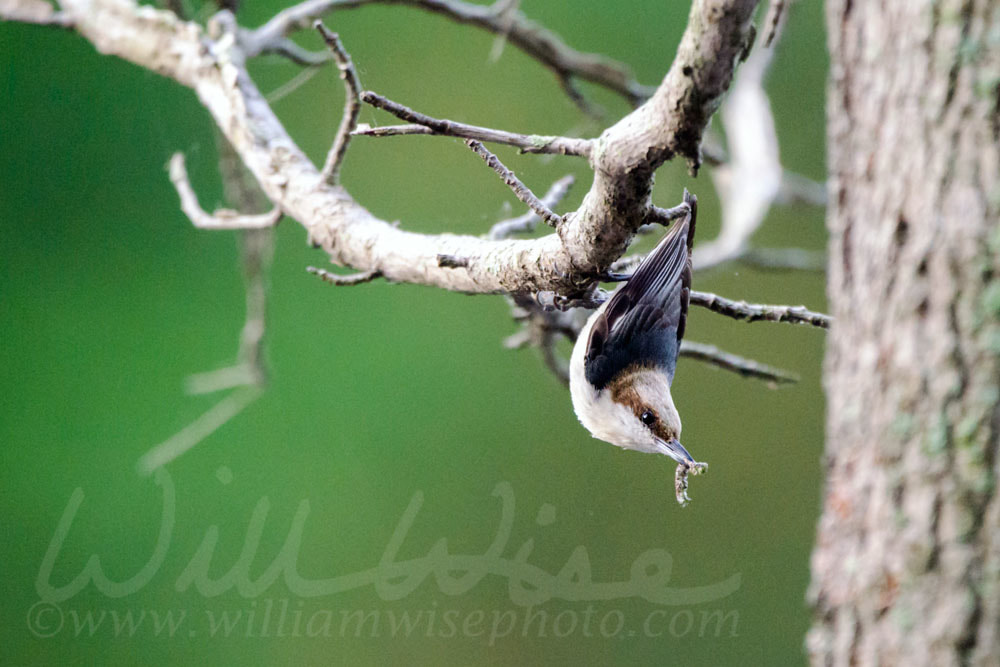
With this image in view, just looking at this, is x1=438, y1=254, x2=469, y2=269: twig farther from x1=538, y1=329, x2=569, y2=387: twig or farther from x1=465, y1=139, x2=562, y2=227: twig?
x1=538, y1=329, x2=569, y2=387: twig

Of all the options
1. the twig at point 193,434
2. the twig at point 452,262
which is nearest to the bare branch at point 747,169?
the twig at point 452,262

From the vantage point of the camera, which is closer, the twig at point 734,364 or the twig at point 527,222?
the twig at point 527,222

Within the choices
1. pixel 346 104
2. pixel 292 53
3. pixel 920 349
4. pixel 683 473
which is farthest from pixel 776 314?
pixel 292 53

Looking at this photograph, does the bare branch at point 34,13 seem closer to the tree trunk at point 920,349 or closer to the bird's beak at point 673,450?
the bird's beak at point 673,450

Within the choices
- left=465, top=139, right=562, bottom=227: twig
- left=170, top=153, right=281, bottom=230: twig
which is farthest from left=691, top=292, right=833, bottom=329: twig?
left=170, top=153, right=281, bottom=230: twig

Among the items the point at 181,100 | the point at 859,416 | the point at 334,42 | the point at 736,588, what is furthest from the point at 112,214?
the point at 859,416

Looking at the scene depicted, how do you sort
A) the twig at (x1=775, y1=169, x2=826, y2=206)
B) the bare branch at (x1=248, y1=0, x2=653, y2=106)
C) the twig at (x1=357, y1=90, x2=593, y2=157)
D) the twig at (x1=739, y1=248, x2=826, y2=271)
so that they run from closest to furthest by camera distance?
the twig at (x1=357, y1=90, x2=593, y2=157) < the bare branch at (x1=248, y1=0, x2=653, y2=106) < the twig at (x1=739, y1=248, x2=826, y2=271) < the twig at (x1=775, y1=169, x2=826, y2=206)
